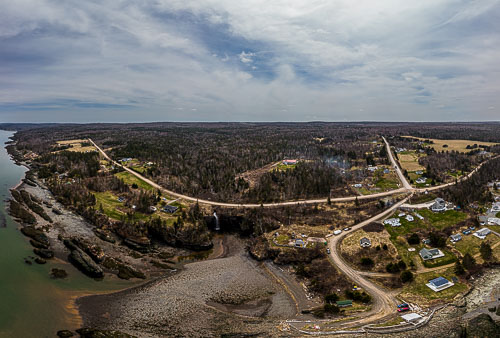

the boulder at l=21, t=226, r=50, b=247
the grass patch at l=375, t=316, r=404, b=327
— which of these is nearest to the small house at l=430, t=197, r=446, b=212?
the grass patch at l=375, t=316, r=404, b=327

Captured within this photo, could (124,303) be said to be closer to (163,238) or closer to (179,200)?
(163,238)

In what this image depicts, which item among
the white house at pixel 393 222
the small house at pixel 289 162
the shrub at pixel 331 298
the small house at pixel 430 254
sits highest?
the small house at pixel 289 162

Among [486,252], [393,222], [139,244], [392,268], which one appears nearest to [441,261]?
[486,252]

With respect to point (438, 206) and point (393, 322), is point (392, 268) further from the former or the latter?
point (438, 206)

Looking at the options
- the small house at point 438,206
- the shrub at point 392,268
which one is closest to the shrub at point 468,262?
the shrub at point 392,268

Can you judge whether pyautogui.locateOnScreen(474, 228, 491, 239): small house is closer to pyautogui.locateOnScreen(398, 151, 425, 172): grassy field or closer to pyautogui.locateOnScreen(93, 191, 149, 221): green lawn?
pyautogui.locateOnScreen(398, 151, 425, 172): grassy field

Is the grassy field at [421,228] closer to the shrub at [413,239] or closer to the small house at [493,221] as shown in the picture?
the shrub at [413,239]
